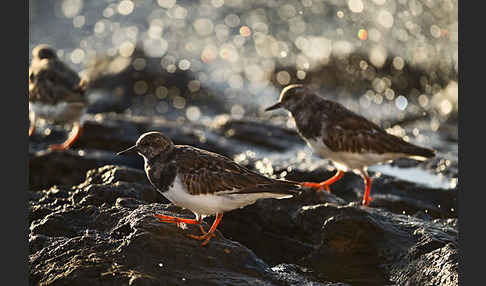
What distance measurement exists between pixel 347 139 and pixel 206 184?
299 cm

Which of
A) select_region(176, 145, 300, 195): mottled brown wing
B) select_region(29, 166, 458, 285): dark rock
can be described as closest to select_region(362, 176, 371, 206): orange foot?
select_region(29, 166, 458, 285): dark rock

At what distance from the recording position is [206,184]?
19.3 feet

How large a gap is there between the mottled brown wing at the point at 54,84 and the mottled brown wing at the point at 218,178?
18.1 feet

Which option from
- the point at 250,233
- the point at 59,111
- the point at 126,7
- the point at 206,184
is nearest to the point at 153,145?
the point at 206,184

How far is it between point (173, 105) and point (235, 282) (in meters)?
9.79

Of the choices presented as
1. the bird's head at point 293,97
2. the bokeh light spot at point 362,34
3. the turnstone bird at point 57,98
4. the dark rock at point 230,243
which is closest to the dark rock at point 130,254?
the dark rock at point 230,243

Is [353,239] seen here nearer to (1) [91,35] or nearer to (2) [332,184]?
(2) [332,184]

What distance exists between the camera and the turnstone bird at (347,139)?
8.32m

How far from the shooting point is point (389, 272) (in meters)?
6.48

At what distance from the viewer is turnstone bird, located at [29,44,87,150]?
10.9m

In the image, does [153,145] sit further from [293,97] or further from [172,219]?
[293,97]

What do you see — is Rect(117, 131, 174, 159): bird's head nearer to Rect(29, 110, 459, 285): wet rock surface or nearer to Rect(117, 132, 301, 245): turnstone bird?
Rect(117, 132, 301, 245): turnstone bird

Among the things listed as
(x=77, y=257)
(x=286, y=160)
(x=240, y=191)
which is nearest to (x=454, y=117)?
(x=286, y=160)

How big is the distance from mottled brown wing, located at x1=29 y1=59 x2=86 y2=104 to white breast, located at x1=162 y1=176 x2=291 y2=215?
224 inches
